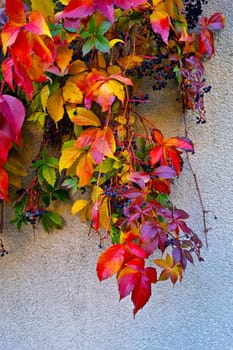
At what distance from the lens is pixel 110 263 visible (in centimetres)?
106

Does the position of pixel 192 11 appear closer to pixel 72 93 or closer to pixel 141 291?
pixel 72 93

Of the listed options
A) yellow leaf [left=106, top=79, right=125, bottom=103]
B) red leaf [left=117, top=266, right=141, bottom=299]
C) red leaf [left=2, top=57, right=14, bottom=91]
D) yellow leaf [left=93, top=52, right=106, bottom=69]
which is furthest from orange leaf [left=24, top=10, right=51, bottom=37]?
red leaf [left=117, top=266, right=141, bottom=299]

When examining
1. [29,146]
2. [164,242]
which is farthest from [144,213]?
[29,146]

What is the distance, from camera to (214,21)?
1.36 meters

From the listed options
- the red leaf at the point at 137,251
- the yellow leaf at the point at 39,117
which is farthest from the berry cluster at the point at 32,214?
the red leaf at the point at 137,251

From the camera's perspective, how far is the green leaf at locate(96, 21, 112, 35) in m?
1.09

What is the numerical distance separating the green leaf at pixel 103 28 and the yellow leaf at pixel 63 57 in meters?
0.12

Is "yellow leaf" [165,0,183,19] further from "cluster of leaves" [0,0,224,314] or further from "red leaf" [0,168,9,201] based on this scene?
"red leaf" [0,168,9,201]

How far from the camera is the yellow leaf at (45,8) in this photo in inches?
44.4

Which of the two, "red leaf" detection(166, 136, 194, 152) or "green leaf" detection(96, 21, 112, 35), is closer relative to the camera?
"green leaf" detection(96, 21, 112, 35)

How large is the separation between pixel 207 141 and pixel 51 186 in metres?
0.67

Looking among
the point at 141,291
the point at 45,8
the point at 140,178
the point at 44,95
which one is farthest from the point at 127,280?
the point at 45,8

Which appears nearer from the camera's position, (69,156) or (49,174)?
(69,156)

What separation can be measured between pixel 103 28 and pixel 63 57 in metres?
0.16
